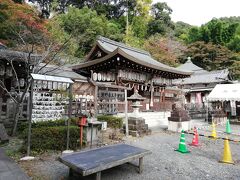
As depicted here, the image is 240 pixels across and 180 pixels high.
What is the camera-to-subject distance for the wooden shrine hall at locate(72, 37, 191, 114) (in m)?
12.0

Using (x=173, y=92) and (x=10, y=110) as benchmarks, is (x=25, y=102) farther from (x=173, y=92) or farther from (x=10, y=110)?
(x=173, y=92)

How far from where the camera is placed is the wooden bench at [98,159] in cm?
363

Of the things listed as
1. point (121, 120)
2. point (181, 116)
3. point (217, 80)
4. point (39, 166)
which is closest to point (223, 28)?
point (217, 80)

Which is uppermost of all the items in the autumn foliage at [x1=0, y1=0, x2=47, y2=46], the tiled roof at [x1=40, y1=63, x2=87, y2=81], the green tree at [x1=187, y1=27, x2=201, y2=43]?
the green tree at [x1=187, y1=27, x2=201, y2=43]

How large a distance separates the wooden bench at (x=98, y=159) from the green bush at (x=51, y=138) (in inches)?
79.3

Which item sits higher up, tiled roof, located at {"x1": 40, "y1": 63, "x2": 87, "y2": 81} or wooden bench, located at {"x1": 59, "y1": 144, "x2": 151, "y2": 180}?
tiled roof, located at {"x1": 40, "y1": 63, "x2": 87, "y2": 81}

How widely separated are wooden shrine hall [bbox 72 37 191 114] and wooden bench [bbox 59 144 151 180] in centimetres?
570

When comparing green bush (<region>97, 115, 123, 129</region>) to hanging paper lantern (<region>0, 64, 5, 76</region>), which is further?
hanging paper lantern (<region>0, 64, 5, 76</region>)

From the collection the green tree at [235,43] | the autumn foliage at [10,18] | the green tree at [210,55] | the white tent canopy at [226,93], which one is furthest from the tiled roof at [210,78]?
the autumn foliage at [10,18]

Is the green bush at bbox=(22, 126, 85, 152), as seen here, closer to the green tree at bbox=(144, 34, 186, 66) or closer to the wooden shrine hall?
the wooden shrine hall

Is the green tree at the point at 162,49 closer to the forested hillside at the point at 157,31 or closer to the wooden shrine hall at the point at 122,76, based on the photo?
the forested hillside at the point at 157,31

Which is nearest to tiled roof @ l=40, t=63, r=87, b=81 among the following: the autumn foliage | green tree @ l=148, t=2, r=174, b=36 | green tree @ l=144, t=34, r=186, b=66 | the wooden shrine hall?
the wooden shrine hall

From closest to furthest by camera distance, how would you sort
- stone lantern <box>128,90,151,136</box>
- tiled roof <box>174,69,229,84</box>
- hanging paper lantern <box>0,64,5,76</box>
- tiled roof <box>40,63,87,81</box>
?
stone lantern <box>128,90,151,136</box>
hanging paper lantern <box>0,64,5,76</box>
tiled roof <box>40,63,87,81</box>
tiled roof <box>174,69,229,84</box>

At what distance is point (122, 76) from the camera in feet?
46.5
